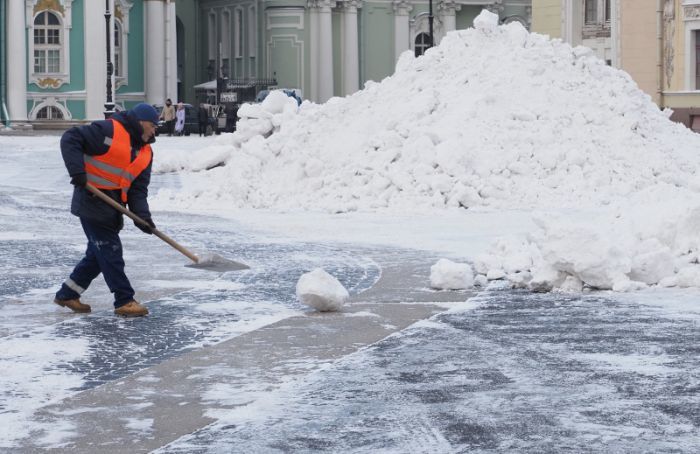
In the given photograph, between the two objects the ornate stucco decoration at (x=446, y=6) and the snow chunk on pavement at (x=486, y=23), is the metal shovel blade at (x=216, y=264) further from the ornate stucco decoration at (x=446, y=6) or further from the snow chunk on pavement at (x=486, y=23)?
the ornate stucco decoration at (x=446, y=6)

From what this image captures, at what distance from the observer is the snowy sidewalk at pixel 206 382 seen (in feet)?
Answer: 22.4

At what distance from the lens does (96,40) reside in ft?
183

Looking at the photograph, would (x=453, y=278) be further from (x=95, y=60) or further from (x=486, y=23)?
(x=95, y=60)

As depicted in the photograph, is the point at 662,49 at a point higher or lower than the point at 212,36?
lower

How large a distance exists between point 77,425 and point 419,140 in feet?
45.6

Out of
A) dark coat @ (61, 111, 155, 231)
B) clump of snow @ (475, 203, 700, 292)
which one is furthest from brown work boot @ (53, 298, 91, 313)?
clump of snow @ (475, 203, 700, 292)

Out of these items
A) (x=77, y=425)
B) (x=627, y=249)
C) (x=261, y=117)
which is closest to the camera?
(x=77, y=425)

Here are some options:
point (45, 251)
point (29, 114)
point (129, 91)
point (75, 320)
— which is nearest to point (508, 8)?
point (129, 91)

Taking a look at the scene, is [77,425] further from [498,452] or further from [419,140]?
[419,140]

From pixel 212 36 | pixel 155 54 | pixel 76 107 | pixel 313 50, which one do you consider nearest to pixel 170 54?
pixel 155 54

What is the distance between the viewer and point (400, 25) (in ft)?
220

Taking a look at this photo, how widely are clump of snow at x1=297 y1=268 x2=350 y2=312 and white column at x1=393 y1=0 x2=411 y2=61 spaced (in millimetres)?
56914

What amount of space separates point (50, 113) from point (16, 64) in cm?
244

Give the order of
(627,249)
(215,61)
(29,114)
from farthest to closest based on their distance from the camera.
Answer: (215,61)
(29,114)
(627,249)
